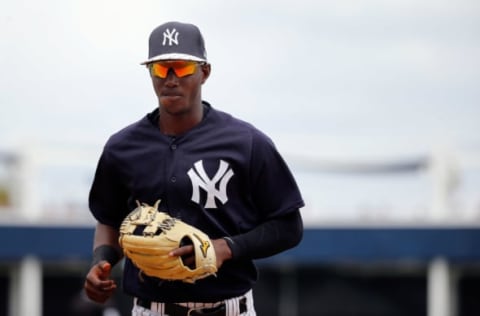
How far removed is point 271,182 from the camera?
16.7 feet

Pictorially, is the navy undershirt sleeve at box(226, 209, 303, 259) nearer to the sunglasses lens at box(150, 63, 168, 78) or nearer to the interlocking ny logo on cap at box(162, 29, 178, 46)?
the sunglasses lens at box(150, 63, 168, 78)

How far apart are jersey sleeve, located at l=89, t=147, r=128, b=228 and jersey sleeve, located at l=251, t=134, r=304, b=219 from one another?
535 millimetres

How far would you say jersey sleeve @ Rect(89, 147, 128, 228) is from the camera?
519 centimetres

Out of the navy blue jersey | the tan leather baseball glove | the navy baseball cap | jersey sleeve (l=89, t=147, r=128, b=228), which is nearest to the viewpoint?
the tan leather baseball glove

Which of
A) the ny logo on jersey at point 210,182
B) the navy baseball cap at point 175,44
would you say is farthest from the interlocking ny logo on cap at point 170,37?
the ny logo on jersey at point 210,182

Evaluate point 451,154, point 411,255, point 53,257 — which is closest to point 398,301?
point 411,255

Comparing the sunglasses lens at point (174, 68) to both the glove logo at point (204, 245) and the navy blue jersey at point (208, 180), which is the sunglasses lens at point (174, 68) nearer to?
the navy blue jersey at point (208, 180)

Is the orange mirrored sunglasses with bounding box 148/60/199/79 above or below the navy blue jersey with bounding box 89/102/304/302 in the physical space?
above

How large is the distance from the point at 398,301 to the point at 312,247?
55.2 inches

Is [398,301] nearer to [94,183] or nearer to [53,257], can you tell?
[53,257]

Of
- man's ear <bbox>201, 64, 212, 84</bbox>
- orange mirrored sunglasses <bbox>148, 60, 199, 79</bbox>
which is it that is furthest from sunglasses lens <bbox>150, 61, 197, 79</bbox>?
man's ear <bbox>201, 64, 212, 84</bbox>

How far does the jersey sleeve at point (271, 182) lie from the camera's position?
16.6 ft

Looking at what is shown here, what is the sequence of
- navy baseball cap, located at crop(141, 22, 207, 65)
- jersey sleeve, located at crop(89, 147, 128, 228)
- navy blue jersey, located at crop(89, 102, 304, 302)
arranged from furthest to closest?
jersey sleeve, located at crop(89, 147, 128, 228)
navy blue jersey, located at crop(89, 102, 304, 302)
navy baseball cap, located at crop(141, 22, 207, 65)

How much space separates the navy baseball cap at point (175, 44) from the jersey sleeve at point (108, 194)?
48 centimetres
